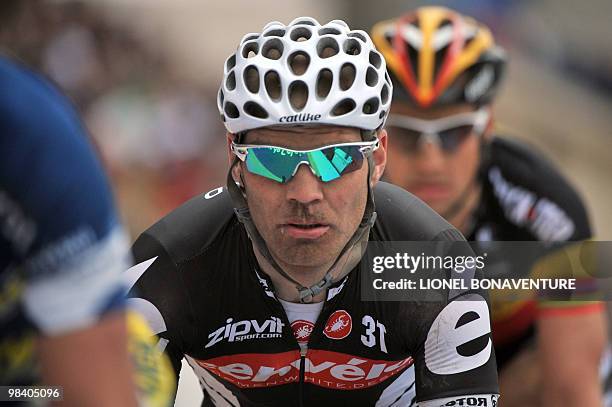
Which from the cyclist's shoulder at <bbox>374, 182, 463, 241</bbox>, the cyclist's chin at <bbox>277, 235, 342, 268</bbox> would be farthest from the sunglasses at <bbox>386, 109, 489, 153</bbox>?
the cyclist's chin at <bbox>277, 235, 342, 268</bbox>

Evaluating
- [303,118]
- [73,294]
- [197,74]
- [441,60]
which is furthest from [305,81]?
[197,74]

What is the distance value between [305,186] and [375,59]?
2.25 feet

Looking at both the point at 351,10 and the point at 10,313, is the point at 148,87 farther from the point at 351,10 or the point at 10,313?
the point at 10,313

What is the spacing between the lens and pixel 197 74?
14.8 metres

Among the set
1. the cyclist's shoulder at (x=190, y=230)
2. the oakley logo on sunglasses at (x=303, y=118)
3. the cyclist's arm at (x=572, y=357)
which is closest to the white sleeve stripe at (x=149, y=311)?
the cyclist's shoulder at (x=190, y=230)

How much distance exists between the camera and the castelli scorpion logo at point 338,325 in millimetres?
4117

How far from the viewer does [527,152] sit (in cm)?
638

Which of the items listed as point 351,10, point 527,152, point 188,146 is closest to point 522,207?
point 527,152

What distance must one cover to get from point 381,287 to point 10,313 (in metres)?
1.76

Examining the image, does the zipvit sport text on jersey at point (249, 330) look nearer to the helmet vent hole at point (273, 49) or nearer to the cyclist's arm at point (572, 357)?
the helmet vent hole at point (273, 49)

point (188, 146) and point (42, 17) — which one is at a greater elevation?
point (42, 17)

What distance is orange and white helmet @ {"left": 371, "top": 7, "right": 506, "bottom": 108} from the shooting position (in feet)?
21.6

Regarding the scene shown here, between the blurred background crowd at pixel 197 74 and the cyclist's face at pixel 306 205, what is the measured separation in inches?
193

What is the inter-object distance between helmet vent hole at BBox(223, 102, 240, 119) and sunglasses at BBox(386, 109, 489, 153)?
7.76 ft
